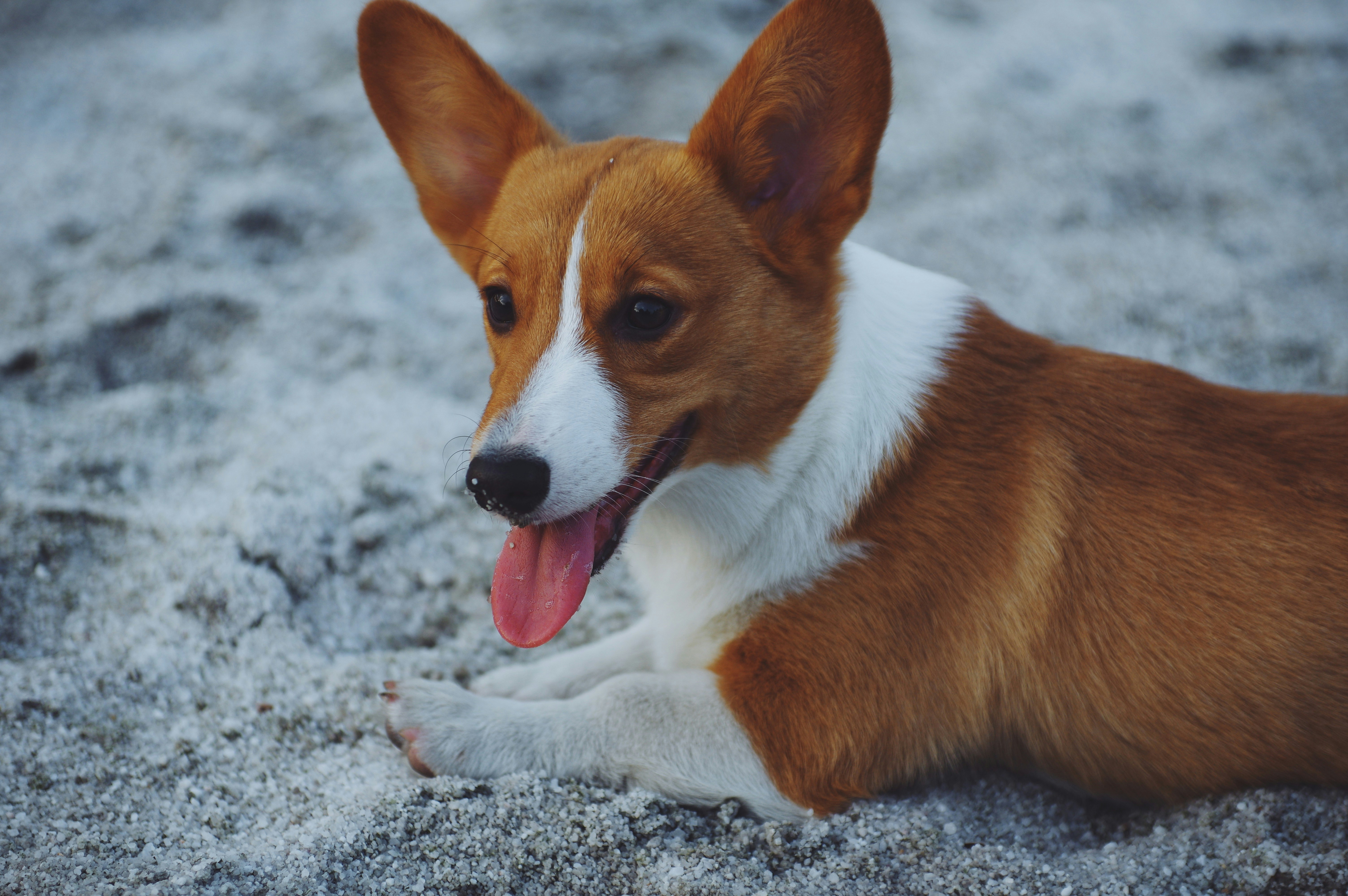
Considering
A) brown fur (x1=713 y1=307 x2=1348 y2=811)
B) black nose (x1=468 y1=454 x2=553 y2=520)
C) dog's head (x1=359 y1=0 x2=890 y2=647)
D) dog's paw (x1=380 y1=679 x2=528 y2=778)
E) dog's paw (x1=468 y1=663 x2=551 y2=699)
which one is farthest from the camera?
dog's paw (x1=468 y1=663 x2=551 y2=699)

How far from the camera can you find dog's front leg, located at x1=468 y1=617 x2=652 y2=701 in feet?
8.09

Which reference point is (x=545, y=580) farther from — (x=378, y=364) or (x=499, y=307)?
(x=378, y=364)

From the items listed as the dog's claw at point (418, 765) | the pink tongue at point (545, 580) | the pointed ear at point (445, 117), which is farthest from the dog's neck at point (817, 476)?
the pointed ear at point (445, 117)

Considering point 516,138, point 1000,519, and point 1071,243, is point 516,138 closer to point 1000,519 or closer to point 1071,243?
point 1000,519

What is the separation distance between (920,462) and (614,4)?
378cm

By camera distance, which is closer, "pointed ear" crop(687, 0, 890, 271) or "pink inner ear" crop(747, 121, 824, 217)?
"pointed ear" crop(687, 0, 890, 271)

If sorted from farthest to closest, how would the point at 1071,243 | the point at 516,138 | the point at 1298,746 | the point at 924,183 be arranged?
the point at 924,183, the point at 1071,243, the point at 516,138, the point at 1298,746

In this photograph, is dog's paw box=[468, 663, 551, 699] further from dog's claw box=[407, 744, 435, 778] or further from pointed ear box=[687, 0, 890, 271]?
pointed ear box=[687, 0, 890, 271]

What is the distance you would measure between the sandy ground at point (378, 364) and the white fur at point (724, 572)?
9 cm

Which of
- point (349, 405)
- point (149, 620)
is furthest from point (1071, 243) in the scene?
point (149, 620)

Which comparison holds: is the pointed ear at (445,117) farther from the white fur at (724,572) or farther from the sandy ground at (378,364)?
the sandy ground at (378,364)

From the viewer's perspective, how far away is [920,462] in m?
2.12

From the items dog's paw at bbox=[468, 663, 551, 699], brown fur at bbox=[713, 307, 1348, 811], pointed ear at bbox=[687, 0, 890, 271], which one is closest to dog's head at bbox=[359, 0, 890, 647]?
pointed ear at bbox=[687, 0, 890, 271]

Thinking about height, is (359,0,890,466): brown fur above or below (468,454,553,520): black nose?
above
